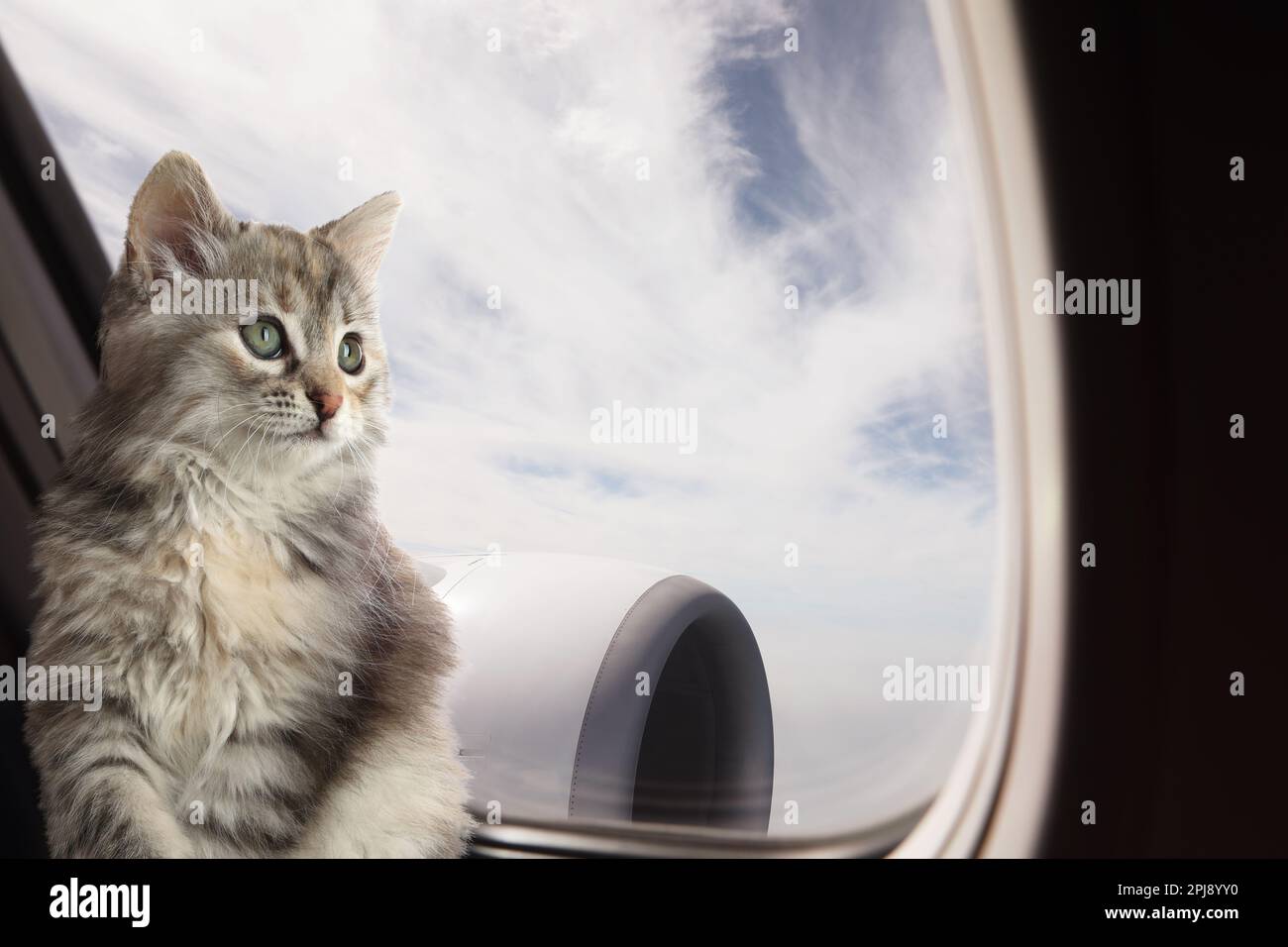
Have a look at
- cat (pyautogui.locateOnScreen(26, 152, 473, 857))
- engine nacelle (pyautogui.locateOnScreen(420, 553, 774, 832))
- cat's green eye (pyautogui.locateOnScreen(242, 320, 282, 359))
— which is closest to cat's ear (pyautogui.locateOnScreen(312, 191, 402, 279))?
cat (pyautogui.locateOnScreen(26, 152, 473, 857))

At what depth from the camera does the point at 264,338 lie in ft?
2.62

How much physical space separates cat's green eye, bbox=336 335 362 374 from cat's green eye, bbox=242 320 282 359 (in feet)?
0.22

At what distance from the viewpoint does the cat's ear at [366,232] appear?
35.6 inches

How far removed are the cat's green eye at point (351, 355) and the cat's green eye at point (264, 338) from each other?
2.7 inches

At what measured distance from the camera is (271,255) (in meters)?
0.83

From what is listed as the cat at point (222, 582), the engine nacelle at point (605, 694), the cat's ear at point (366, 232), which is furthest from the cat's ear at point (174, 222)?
the engine nacelle at point (605, 694)

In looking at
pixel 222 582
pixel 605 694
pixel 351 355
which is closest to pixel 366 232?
pixel 351 355

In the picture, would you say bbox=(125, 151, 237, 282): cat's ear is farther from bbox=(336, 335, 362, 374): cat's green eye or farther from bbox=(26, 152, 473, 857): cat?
bbox=(336, 335, 362, 374): cat's green eye

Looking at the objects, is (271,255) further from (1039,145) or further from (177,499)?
(1039,145)

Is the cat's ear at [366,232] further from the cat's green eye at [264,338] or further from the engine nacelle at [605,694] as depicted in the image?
the engine nacelle at [605,694]

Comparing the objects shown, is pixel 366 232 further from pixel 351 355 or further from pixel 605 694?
pixel 605 694

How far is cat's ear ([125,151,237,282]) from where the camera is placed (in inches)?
30.4
